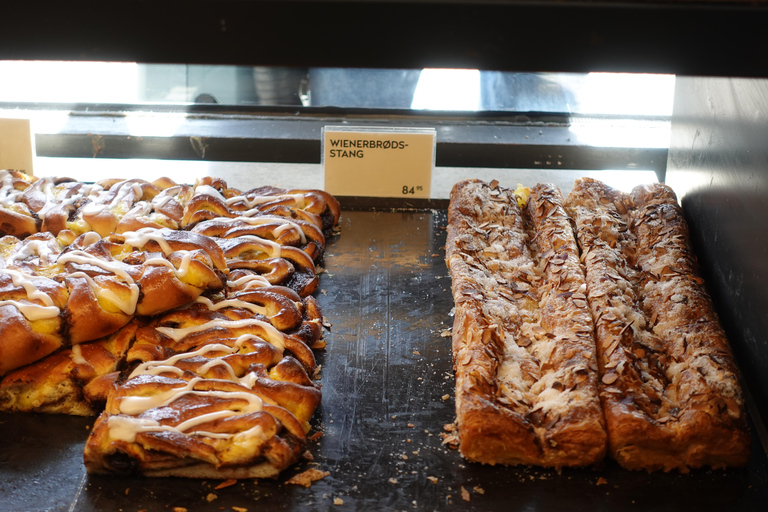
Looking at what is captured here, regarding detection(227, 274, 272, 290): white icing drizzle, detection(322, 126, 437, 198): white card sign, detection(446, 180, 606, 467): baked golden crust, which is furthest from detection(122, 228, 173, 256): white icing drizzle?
detection(322, 126, 437, 198): white card sign

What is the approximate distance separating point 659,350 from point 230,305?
124 centimetres

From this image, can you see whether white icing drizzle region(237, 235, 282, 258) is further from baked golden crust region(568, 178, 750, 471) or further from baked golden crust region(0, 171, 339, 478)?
baked golden crust region(568, 178, 750, 471)

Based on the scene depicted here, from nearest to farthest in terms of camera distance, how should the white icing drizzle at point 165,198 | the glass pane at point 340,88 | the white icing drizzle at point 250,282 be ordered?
the white icing drizzle at point 250,282 → the white icing drizzle at point 165,198 → the glass pane at point 340,88

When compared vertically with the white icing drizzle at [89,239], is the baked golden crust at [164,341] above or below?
below

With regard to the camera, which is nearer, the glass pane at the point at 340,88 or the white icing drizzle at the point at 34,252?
the white icing drizzle at the point at 34,252

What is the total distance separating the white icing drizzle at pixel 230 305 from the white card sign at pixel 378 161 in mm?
1069

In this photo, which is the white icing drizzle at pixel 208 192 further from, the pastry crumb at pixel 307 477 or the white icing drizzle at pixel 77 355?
the pastry crumb at pixel 307 477

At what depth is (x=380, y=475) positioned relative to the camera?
1.74 metres

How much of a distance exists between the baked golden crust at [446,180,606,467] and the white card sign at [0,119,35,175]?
1829mm

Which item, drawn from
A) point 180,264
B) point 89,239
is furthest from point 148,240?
point 89,239

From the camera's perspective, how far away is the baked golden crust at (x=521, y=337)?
1.72 metres

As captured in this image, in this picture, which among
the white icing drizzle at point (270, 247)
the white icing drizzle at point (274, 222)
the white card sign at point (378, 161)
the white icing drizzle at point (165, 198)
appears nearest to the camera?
the white icing drizzle at point (270, 247)

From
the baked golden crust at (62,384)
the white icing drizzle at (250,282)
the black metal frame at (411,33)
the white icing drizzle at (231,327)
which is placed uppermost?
the black metal frame at (411,33)

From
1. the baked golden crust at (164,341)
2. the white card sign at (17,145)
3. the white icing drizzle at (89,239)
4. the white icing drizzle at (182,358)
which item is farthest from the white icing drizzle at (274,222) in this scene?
the white card sign at (17,145)
